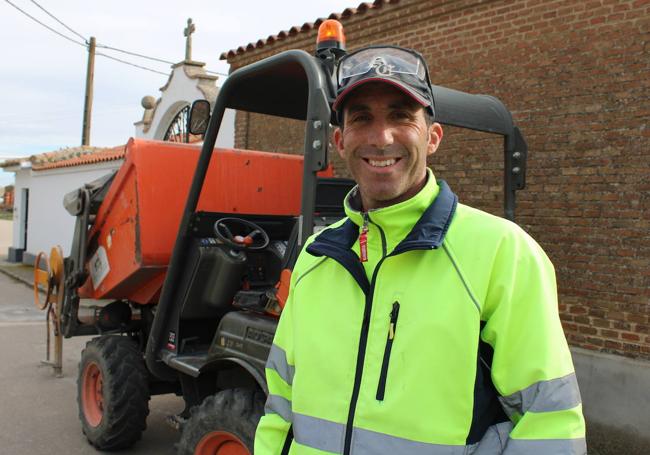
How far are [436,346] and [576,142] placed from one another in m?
4.37

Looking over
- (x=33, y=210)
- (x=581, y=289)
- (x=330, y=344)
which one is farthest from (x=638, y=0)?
(x=33, y=210)

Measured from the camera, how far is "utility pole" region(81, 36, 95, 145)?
2131cm

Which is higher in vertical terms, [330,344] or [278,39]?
[278,39]

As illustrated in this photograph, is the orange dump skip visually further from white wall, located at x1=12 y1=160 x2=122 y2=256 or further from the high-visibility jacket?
white wall, located at x1=12 y1=160 x2=122 y2=256

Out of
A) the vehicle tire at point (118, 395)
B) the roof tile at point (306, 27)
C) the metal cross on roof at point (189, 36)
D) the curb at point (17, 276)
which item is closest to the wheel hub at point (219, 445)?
the vehicle tire at point (118, 395)

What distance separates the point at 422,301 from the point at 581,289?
13.9 feet

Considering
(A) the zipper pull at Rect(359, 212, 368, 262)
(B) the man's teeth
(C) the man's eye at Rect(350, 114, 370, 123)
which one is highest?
(C) the man's eye at Rect(350, 114, 370, 123)

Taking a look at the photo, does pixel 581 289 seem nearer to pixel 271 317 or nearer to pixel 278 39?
pixel 271 317

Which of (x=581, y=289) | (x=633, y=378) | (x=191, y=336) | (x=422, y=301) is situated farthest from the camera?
(x=581, y=289)

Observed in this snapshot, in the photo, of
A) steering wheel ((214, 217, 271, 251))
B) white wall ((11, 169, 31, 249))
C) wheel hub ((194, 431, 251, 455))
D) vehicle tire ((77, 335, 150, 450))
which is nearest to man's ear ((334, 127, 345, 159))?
wheel hub ((194, 431, 251, 455))

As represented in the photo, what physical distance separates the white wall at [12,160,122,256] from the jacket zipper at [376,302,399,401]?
490 inches

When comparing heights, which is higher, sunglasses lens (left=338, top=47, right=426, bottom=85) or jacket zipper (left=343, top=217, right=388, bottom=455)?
sunglasses lens (left=338, top=47, right=426, bottom=85)

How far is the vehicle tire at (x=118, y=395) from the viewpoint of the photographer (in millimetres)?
4223

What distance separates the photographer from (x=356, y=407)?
1.40 meters
